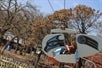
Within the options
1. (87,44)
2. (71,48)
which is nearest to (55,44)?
(71,48)

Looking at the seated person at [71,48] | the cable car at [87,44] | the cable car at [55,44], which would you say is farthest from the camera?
the seated person at [71,48]

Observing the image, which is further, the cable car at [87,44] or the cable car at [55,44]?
the cable car at [55,44]

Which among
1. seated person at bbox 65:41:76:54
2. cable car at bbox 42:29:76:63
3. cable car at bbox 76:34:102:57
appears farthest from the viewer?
seated person at bbox 65:41:76:54

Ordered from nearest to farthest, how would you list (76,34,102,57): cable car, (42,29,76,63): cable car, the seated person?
(76,34,102,57): cable car < (42,29,76,63): cable car < the seated person

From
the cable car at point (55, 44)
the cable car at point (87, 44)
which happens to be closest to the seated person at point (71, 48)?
the cable car at point (55, 44)

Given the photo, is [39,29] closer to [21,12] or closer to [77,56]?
[21,12]

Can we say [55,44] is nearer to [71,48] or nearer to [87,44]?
[71,48]

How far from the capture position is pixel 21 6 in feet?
115

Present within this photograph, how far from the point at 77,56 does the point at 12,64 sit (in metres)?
13.9

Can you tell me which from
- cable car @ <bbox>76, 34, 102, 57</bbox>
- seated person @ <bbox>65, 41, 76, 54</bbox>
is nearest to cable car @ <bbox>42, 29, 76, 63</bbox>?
seated person @ <bbox>65, 41, 76, 54</bbox>

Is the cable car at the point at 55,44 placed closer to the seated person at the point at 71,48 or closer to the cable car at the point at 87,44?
the seated person at the point at 71,48

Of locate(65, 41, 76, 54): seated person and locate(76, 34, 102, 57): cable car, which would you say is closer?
locate(76, 34, 102, 57): cable car

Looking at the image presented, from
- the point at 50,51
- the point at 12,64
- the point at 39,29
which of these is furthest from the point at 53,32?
the point at 39,29

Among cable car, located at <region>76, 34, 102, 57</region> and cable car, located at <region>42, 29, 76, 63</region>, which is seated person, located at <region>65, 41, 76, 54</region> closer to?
cable car, located at <region>42, 29, 76, 63</region>
